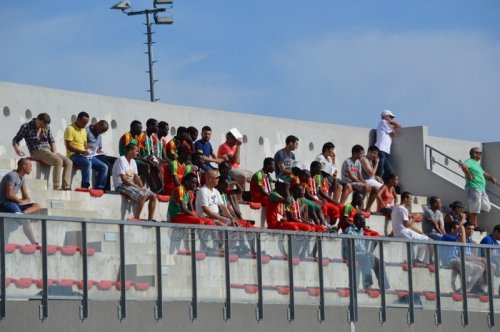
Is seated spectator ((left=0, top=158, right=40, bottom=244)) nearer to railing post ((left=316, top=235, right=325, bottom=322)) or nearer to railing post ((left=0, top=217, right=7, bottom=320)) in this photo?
railing post ((left=0, top=217, right=7, bottom=320))

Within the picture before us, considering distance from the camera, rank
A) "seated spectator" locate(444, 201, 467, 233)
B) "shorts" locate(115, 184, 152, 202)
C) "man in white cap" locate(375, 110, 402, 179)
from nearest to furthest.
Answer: "shorts" locate(115, 184, 152, 202) → "seated spectator" locate(444, 201, 467, 233) → "man in white cap" locate(375, 110, 402, 179)

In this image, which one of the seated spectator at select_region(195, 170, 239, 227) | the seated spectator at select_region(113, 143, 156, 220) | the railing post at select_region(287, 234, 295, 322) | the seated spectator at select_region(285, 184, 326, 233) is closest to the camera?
the railing post at select_region(287, 234, 295, 322)

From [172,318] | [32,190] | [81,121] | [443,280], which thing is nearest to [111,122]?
[81,121]

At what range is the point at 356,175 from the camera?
68.5 feet

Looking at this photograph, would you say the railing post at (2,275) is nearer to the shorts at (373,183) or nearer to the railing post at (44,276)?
the railing post at (44,276)

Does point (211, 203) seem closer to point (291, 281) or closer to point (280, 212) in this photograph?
point (280, 212)

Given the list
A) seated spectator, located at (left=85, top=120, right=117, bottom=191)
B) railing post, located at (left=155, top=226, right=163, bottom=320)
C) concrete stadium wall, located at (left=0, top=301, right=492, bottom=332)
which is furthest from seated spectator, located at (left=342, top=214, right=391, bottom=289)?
seated spectator, located at (left=85, top=120, right=117, bottom=191)

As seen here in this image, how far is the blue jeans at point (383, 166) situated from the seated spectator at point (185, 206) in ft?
26.5

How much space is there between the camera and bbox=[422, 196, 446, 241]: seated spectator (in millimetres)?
19344

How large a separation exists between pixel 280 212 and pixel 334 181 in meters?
3.36

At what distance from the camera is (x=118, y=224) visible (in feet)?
37.7

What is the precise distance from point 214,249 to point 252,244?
1.86 feet

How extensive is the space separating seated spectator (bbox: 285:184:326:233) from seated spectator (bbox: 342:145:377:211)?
3438 millimetres

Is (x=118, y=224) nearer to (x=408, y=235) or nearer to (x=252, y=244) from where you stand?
(x=252, y=244)
